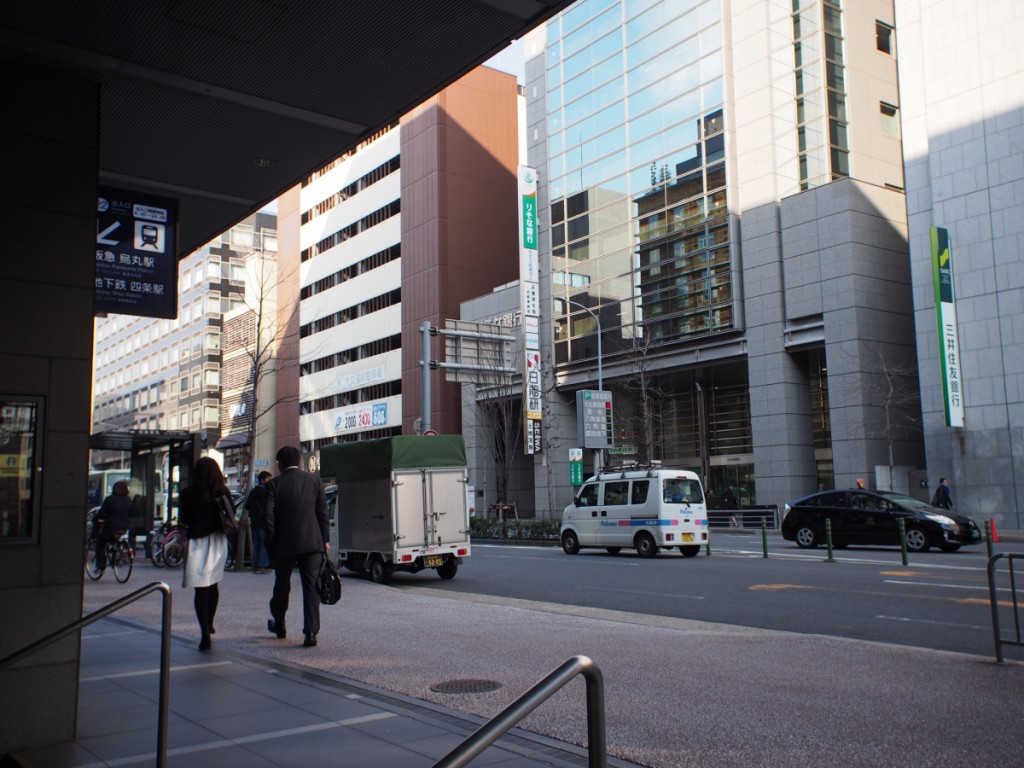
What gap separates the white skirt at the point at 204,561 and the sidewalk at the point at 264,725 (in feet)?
3.68

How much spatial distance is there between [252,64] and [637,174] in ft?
132

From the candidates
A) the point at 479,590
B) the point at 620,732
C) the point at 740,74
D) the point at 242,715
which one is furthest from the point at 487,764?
the point at 740,74

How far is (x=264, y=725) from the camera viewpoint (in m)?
5.93

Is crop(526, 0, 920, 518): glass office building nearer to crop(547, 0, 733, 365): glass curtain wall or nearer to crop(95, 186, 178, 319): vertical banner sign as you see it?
crop(547, 0, 733, 365): glass curtain wall

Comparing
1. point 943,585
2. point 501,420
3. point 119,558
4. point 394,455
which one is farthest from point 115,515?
point 501,420

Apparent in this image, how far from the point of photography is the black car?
21.5 metres

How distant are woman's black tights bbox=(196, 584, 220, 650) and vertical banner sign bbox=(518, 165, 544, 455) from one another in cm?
3626

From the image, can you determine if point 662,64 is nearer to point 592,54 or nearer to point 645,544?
point 592,54

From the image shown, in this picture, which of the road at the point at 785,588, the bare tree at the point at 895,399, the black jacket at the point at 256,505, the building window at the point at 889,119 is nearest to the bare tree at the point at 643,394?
the bare tree at the point at 895,399

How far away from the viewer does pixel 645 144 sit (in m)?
44.4

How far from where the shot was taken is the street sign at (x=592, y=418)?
39312 millimetres

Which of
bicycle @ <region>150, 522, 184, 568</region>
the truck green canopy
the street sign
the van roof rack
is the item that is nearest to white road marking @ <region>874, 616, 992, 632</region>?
the truck green canopy

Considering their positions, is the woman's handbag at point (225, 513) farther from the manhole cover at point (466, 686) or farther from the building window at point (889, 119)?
the building window at point (889, 119)

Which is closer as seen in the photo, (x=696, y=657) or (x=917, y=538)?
(x=696, y=657)
